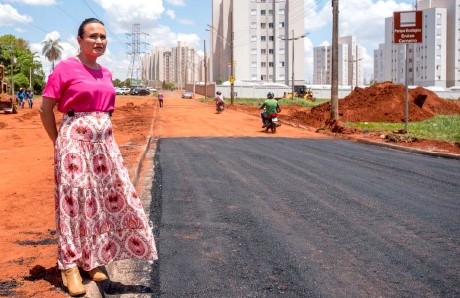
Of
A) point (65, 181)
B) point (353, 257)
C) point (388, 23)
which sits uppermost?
point (388, 23)

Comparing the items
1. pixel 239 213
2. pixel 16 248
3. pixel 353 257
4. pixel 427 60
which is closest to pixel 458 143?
pixel 239 213

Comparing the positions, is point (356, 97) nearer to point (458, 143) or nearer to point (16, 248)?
point (458, 143)

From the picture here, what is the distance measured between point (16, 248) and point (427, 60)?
4923 inches

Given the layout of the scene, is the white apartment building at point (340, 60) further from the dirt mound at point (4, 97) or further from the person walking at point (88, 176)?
the person walking at point (88, 176)

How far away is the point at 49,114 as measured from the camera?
4148mm

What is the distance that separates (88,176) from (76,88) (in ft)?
2.06

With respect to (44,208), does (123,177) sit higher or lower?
higher

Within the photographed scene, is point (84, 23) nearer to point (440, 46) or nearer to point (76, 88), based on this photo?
point (76, 88)

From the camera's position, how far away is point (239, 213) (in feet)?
23.4

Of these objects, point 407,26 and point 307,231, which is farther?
point 407,26

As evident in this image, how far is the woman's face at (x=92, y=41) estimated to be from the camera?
4117 millimetres

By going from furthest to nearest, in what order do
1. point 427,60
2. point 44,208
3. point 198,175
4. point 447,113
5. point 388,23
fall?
1. point 388,23
2. point 427,60
3. point 447,113
4. point 198,175
5. point 44,208

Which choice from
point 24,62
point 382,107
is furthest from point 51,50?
point 382,107

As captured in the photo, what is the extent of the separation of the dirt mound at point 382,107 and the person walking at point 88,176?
2687cm
